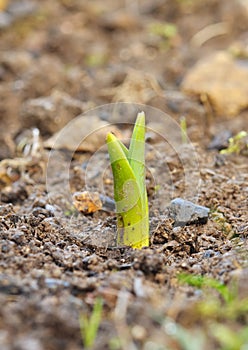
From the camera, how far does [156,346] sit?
4.46ft

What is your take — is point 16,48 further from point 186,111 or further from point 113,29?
point 186,111

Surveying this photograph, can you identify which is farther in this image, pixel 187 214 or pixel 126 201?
pixel 187 214

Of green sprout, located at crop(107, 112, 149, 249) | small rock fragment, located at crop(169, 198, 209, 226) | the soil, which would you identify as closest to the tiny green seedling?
the soil

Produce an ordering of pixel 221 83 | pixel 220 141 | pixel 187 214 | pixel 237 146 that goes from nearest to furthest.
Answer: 1. pixel 187 214
2. pixel 237 146
3. pixel 220 141
4. pixel 221 83

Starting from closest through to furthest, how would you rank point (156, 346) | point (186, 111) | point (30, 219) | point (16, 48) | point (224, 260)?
1. point (156, 346)
2. point (224, 260)
3. point (30, 219)
4. point (186, 111)
5. point (16, 48)

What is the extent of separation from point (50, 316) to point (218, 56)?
3.20m

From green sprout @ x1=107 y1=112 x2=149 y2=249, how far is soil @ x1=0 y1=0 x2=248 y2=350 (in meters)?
0.08

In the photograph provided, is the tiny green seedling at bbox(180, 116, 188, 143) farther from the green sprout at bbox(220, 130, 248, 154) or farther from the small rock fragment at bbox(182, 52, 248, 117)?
the small rock fragment at bbox(182, 52, 248, 117)

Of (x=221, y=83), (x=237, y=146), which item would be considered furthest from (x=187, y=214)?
(x=221, y=83)

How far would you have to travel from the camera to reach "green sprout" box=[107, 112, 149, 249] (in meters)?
2.01

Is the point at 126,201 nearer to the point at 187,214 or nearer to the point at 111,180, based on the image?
the point at 187,214

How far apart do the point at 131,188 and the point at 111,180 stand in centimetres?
87

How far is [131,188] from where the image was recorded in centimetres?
206

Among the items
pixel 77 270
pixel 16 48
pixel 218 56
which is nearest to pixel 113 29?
pixel 16 48
